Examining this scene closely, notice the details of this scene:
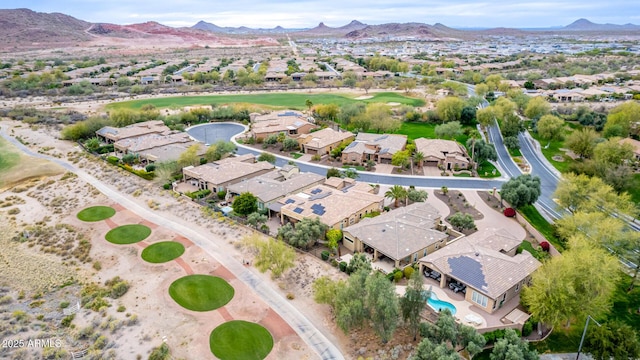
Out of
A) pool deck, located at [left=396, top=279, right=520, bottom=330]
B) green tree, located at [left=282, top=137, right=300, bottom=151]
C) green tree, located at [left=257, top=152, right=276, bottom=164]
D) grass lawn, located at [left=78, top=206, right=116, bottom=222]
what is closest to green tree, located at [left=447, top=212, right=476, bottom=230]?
pool deck, located at [left=396, top=279, right=520, bottom=330]

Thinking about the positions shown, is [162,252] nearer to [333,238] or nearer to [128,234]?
[128,234]

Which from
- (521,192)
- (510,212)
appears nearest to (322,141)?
(510,212)

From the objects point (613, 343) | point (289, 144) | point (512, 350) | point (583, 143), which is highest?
point (583, 143)

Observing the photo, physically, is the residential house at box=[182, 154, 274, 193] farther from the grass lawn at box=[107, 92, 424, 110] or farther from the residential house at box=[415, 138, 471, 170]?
the grass lawn at box=[107, 92, 424, 110]

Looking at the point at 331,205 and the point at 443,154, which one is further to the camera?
the point at 443,154

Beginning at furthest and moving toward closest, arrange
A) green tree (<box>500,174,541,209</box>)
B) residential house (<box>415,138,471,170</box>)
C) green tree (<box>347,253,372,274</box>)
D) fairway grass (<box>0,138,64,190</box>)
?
residential house (<box>415,138,471,170</box>) → fairway grass (<box>0,138,64,190</box>) → green tree (<box>500,174,541,209</box>) → green tree (<box>347,253,372,274</box>)

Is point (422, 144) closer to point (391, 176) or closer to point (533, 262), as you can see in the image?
point (391, 176)
